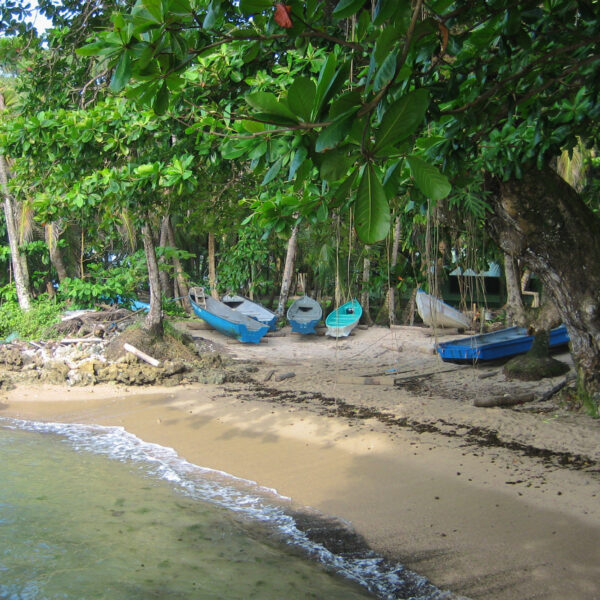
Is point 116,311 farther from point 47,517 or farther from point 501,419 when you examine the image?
point 501,419

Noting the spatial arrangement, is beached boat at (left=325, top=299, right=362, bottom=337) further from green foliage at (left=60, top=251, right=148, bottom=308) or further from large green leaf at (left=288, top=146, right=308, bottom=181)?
large green leaf at (left=288, top=146, right=308, bottom=181)

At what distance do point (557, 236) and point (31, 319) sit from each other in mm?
11267

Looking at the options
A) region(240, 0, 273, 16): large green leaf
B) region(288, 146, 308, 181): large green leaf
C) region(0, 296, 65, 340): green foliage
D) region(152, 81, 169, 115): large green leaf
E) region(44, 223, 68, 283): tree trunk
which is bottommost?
region(0, 296, 65, 340): green foliage

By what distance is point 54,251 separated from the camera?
47.2ft

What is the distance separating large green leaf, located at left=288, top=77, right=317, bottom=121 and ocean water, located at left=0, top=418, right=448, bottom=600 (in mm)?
3152

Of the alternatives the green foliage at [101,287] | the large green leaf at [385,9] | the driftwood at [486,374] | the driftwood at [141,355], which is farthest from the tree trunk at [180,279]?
the large green leaf at [385,9]

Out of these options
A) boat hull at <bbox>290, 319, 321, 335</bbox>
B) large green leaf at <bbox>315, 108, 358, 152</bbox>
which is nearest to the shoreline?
large green leaf at <bbox>315, 108, 358, 152</bbox>

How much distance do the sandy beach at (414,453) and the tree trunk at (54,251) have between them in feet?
17.3

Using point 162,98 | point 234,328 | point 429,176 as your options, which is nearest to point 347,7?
point 429,176

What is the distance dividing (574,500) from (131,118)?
6039 mm

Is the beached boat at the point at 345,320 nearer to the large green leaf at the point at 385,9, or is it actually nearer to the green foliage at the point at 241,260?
the green foliage at the point at 241,260

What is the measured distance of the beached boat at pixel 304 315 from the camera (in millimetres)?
15133

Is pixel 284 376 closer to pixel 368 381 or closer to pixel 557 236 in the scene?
pixel 368 381

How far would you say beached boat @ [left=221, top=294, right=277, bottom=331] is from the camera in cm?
1619
